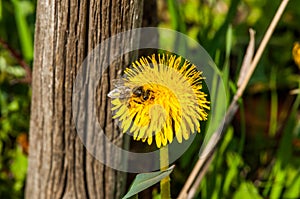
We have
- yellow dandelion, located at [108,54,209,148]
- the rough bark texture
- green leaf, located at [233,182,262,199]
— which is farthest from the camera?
green leaf, located at [233,182,262,199]

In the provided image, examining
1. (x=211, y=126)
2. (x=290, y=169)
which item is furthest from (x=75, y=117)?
(x=290, y=169)

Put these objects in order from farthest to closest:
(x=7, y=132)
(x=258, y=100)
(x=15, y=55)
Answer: (x=258, y=100), (x=7, y=132), (x=15, y=55)

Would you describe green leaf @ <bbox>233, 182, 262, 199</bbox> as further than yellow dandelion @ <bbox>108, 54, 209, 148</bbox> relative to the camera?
Yes

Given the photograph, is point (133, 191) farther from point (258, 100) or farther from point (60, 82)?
point (258, 100)

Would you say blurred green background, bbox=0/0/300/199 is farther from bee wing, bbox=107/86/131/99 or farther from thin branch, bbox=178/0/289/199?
bee wing, bbox=107/86/131/99

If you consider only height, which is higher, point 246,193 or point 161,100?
point 161,100

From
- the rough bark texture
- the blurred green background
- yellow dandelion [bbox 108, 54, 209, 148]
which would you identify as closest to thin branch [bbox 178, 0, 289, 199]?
the blurred green background

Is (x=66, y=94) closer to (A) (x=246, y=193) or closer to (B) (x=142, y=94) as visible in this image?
(B) (x=142, y=94)

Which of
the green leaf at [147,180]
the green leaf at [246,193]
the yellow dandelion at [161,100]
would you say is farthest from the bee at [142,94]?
the green leaf at [246,193]

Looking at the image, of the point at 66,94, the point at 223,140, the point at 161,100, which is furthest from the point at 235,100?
the point at 161,100
